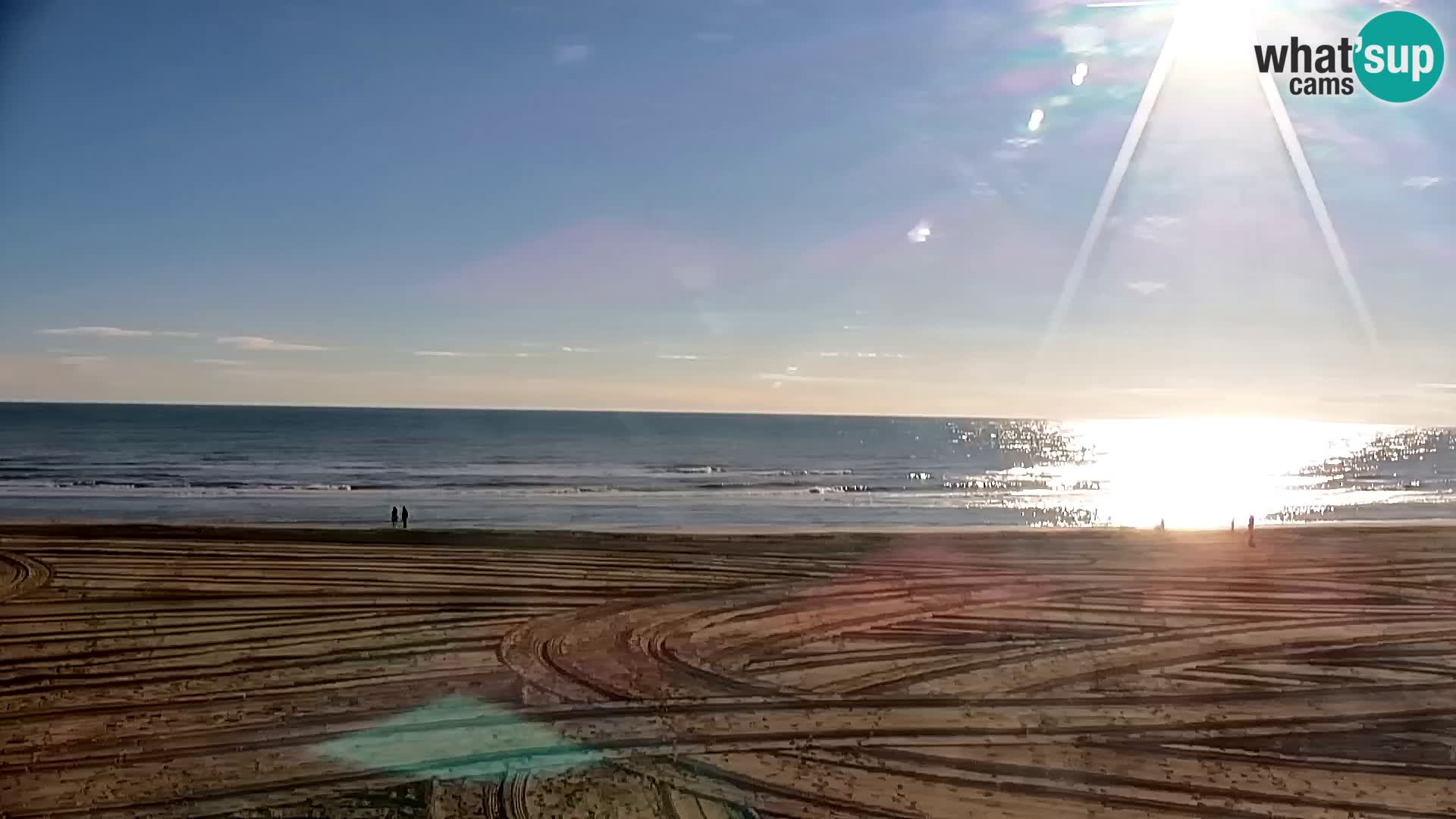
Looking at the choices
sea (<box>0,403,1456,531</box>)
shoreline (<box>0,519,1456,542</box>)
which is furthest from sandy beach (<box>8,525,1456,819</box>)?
sea (<box>0,403,1456,531</box>)

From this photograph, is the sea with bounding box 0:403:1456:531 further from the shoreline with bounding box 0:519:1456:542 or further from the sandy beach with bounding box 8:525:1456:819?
the sandy beach with bounding box 8:525:1456:819

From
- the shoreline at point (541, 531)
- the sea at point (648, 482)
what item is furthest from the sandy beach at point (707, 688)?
the sea at point (648, 482)

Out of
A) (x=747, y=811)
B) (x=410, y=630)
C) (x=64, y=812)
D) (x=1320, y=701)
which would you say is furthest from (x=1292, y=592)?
(x=64, y=812)

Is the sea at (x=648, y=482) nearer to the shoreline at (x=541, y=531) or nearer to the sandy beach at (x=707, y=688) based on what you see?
the shoreline at (x=541, y=531)

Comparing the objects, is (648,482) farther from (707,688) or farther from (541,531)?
(707,688)

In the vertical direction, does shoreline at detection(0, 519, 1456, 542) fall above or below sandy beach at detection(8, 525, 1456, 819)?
above

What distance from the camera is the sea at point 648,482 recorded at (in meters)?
39.1

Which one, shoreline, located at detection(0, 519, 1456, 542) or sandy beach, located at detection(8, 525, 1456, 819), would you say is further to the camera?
shoreline, located at detection(0, 519, 1456, 542)

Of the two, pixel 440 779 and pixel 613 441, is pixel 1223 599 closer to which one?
pixel 440 779

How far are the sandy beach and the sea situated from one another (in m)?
14.2

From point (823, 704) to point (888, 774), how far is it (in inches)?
91.9

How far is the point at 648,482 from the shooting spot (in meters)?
56.2

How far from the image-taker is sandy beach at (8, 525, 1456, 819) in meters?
10.1

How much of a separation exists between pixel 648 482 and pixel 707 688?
4286 cm
